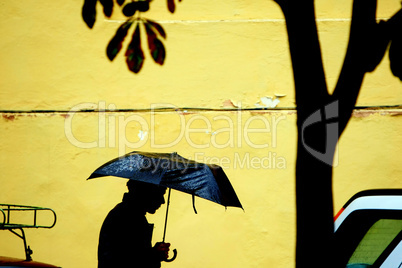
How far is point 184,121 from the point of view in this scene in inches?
212

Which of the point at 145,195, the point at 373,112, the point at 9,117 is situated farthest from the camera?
the point at 9,117

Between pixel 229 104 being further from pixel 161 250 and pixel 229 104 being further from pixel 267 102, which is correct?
pixel 161 250

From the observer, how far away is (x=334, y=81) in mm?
5355

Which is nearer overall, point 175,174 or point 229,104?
point 175,174

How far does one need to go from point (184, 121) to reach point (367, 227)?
2766 mm

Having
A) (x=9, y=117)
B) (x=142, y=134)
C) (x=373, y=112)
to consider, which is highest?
(x=373, y=112)

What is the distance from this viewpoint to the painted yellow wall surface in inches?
205

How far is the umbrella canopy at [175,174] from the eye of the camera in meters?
3.22

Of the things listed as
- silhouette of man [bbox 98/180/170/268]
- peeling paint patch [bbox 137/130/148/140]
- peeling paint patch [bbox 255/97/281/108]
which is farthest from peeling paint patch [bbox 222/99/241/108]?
silhouette of man [bbox 98/180/170/268]

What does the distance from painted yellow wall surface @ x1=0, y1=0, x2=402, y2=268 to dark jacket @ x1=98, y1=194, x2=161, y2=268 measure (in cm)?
191

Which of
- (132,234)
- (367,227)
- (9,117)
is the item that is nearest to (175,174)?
(132,234)

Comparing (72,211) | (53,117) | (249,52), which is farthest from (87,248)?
(249,52)

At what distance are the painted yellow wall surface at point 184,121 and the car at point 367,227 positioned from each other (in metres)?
2.00

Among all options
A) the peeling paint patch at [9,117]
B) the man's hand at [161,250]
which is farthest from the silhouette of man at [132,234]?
the peeling paint patch at [9,117]
